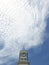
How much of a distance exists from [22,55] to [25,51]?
257cm

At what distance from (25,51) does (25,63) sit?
666 cm

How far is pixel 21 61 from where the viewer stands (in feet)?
310

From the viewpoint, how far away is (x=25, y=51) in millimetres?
97875

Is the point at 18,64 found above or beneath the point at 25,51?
beneath

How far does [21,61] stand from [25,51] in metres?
6.05

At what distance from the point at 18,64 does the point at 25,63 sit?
3.48m

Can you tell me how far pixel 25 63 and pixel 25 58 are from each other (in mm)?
2684

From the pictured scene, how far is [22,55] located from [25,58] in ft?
8.46

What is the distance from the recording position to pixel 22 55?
9725cm

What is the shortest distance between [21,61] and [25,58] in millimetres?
2639

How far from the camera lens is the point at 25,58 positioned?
9562cm

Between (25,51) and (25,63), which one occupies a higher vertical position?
(25,51)

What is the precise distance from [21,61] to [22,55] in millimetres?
3836
